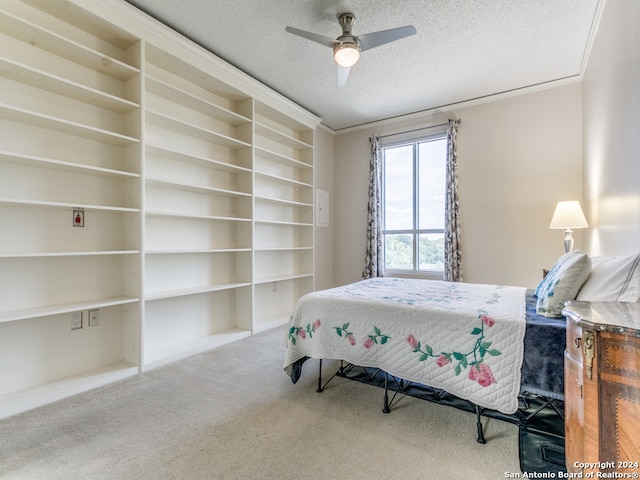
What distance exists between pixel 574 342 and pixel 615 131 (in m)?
2.02

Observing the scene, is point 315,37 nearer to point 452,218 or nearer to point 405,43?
Result: point 405,43

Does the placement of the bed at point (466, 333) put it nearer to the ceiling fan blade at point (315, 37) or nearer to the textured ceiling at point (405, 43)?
the ceiling fan blade at point (315, 37)

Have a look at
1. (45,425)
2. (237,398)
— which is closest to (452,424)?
(237,398)

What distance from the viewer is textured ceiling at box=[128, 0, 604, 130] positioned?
2387 millimetres

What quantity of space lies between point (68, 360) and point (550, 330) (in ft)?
10.2

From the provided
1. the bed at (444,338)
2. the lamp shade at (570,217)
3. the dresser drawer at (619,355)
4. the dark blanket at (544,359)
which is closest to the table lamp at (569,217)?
the lamp shade at (570,217)

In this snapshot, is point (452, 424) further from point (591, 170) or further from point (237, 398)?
point (591, 170)

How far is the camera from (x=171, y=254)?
117 inches

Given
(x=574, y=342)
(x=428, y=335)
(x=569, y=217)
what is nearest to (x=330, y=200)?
(x=569, y=217)

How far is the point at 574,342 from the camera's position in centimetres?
102

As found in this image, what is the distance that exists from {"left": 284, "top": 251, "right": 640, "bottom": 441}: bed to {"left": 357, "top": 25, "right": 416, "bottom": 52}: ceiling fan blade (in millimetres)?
1869

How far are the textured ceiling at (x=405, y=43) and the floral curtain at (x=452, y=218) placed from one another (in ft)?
1.77

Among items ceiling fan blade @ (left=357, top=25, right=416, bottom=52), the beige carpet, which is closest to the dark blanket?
the beige carpet

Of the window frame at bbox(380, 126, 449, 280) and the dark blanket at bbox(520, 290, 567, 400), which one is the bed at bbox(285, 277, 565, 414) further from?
the window frame at bbox(380, 126, 449, 280)
